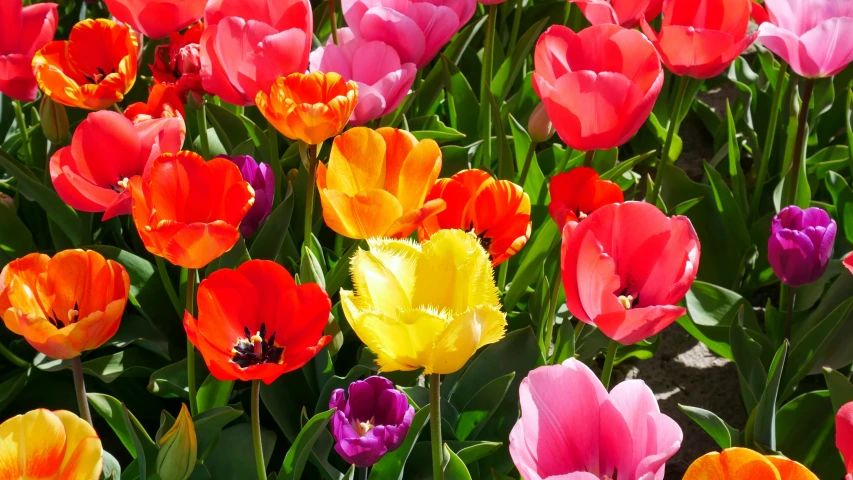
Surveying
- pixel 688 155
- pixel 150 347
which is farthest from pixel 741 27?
pixel 150 347

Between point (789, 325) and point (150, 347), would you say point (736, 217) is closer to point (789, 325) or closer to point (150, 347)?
point (789, 325)

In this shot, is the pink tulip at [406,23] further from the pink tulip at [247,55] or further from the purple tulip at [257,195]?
the purple tulip at [257,195]

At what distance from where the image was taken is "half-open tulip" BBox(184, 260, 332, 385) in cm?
102

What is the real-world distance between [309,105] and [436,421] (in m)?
0.44

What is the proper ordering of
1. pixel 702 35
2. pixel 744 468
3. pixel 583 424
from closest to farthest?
1. pixel 744 468
2. pixel 583 424
3. pixel 702 35

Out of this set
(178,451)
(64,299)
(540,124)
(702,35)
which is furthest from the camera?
(540,124)

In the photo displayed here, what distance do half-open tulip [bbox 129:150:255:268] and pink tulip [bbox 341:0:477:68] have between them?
428mm

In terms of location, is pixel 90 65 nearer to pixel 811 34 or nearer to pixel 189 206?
pixel 189 206

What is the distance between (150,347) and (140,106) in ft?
1.30

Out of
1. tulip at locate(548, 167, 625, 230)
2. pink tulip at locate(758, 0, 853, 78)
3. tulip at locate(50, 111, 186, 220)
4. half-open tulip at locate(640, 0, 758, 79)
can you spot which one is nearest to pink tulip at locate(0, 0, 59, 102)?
tulip at locate(50, 111, 186, 220)

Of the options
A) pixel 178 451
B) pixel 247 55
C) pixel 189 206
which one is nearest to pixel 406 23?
pixel 247 55

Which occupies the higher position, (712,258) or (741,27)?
(741,27)

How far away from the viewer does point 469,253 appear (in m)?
0.87

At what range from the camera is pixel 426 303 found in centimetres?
89
